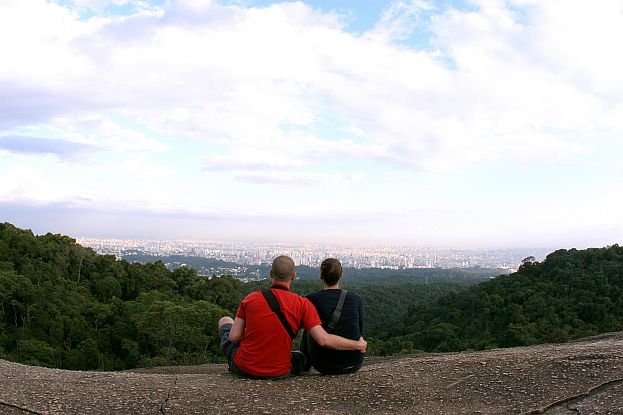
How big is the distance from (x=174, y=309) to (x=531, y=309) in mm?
29409

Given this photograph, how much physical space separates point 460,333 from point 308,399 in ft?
133

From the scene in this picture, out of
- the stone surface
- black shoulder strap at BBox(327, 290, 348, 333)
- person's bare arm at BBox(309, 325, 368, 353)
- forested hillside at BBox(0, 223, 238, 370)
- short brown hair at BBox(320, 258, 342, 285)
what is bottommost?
forested hillside at BBox(0, 223, 238, 370)

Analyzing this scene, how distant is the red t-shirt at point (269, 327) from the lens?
527 cm

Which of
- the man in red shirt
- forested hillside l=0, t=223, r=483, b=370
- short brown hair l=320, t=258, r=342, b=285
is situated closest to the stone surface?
the man in red shirt

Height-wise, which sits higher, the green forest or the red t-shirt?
the red t-shirt

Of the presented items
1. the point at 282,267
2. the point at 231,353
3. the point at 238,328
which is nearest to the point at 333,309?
the point at 282,267

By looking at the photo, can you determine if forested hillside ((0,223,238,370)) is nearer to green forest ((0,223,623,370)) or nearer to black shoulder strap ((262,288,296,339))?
green forest ((0,223,623,370))

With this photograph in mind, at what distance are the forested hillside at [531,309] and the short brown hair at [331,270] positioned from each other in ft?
92.4

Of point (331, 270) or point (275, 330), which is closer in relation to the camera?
point (275, 330)

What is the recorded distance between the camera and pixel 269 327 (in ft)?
17.3

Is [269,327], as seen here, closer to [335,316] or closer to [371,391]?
[335,316]

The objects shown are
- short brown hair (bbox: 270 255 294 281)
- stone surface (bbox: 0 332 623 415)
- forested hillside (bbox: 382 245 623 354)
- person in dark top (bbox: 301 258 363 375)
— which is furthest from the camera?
forested hillside (bbox: 382 245 623 354)

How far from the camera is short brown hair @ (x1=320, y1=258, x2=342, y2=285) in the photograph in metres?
5.51

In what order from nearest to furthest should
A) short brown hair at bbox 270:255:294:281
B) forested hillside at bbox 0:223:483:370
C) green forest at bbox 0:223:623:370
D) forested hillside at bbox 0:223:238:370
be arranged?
1. short brown hair at bbox 270:255:294:281
2. forested hillside at bbox 0:223:238:370
3. forested hillside at bbox 0:223:483:370
4. green forest at bbox 0:223:623:370
